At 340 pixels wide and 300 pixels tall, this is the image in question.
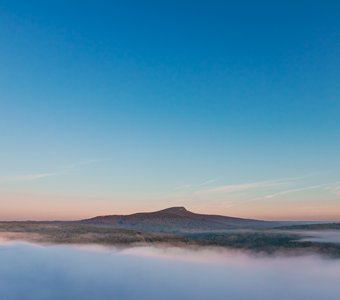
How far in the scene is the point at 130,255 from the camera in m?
74.4

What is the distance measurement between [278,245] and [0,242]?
57727mm

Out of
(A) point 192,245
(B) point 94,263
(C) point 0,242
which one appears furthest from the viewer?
(C) point 0,242

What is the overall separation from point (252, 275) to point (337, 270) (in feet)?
36.2

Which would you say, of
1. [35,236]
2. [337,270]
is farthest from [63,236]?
[337,270]

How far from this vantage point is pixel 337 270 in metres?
56.7

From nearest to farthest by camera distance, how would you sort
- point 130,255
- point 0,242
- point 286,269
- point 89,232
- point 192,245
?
1. point 286,269
2. point 130,255
3. point 192,245
4. point 0,242
5. point 89,232

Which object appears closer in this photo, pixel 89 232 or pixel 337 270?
pixel 337 270

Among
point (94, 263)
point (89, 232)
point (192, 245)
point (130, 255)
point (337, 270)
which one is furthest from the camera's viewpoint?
point (89, 232)

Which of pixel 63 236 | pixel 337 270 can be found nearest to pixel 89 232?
pixel 63 236

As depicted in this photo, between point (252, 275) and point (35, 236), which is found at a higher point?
point (35, 236)

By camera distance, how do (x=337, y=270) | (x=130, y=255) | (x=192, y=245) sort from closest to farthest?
(x=337, y=270), (x=130, y=255), (x=192, y=245)

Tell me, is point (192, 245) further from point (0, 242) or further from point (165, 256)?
point (0, 242)

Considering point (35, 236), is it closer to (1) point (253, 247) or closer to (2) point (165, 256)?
(2) point (165, 256)

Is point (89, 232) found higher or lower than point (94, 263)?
higher
